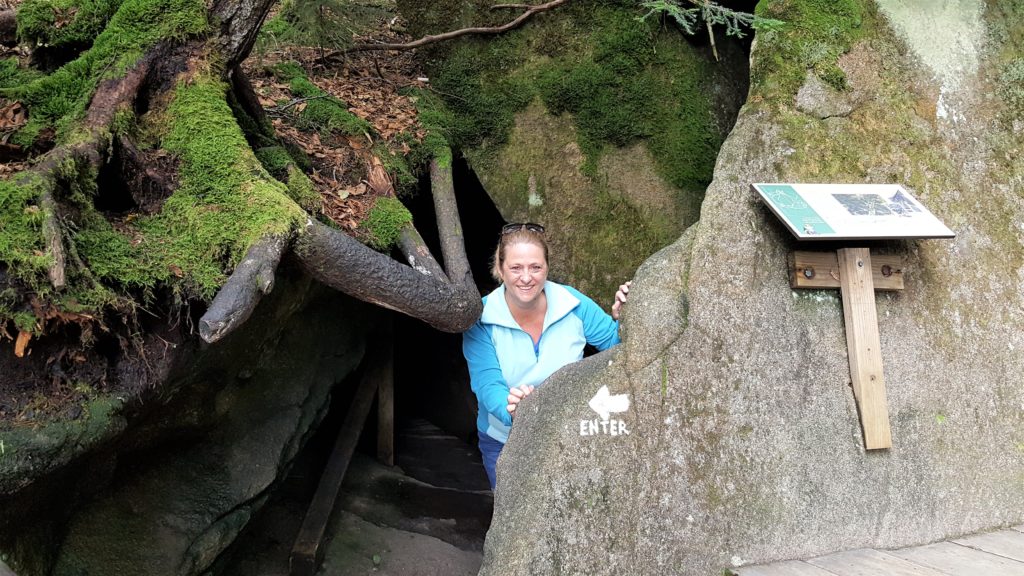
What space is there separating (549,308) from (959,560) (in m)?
2.17

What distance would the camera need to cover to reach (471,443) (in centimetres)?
739

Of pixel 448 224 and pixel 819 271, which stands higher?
pixel 448 224

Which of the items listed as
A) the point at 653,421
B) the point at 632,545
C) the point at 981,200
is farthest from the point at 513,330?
the point at 981,200

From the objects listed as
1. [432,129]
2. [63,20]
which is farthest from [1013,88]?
[63,20]

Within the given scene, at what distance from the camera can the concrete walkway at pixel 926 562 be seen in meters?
3.04

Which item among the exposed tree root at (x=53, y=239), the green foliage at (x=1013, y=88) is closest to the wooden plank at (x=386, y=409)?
the exposed tree root at (x=53, y=239)

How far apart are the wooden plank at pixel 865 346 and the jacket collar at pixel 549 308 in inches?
53.2

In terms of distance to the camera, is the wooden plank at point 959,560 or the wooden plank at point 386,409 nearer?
the wooden plank at point 959,560

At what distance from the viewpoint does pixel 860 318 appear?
3588 mm

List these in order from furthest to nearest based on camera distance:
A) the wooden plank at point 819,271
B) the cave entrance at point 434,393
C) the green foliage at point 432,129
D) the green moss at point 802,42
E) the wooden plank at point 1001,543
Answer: the cave entrance at point 434,393 < the green foliage at point 432,129 < the green moss at point 802,42 < the wooden plank at point 819,271 < the wooden plank at point 1001,543

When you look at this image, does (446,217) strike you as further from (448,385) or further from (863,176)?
(448,385)

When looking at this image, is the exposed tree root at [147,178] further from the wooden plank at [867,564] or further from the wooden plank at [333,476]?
the wooden plank at [867,564]

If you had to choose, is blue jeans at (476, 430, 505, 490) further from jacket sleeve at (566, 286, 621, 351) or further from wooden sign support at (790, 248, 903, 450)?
wooden sign support at (790, 248, 903, 450)

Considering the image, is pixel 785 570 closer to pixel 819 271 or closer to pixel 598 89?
pixel 819 271
